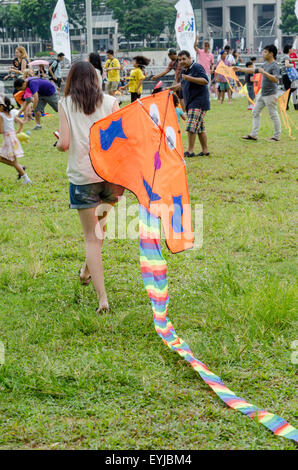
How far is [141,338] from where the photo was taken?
4.11 m

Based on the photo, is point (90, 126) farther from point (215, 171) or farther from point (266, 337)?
point (215, 171)

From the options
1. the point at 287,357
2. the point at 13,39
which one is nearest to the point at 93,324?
the point at 287,357

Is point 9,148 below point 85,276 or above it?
above

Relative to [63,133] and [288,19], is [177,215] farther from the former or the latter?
[288,19]

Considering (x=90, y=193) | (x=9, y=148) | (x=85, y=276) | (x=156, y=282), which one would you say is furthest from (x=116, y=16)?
(x=156, y=282)

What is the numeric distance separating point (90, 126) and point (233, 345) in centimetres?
171

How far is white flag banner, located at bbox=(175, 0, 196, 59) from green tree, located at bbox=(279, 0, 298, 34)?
72.8 m

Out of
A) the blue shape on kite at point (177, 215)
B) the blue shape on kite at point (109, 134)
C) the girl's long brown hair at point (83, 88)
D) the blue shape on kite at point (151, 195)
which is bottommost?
the blue shape on kite at point (177, 215)

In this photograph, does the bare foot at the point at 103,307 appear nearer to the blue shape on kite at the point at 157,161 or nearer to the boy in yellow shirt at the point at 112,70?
the blue shape on kite at the point at 157,161

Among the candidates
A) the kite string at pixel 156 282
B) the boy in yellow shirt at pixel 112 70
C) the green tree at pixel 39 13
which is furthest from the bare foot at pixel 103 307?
the green tree at pixel 39 13

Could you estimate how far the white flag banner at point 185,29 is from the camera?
72.2ft

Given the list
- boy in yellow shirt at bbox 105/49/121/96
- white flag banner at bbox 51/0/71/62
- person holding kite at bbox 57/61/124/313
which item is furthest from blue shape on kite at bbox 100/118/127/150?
white flag banner at bbox 51/0/71/62

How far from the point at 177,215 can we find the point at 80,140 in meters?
0.82

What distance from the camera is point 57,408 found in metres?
3.30
